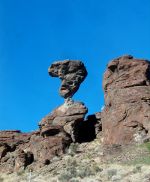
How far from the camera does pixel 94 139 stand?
62156 millimetres

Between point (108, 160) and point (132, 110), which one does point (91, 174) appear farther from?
point (132, 110)

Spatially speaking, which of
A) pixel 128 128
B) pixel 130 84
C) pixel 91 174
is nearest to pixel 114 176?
pixel 91 174

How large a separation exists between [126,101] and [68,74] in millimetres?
13631

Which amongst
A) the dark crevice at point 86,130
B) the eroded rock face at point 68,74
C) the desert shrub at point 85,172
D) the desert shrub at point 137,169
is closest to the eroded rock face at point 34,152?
the dark crevice at point 86,130

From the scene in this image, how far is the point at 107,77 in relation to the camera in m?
62.0

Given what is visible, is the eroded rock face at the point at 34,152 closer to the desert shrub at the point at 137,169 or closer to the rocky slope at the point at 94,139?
the rocky slope at the point at 94,139

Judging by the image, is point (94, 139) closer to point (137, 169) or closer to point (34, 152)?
point (34, 152)

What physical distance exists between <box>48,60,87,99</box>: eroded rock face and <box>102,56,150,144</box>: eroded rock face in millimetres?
8735

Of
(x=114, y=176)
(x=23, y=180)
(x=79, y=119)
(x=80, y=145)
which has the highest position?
(x=79, y=119)

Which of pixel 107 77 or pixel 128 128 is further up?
pixel 107 77

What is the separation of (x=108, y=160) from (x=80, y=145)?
810cm

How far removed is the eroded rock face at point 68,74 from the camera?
7006cm

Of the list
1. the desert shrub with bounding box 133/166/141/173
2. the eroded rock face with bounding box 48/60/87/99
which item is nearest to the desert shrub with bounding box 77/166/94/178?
the desert shrub with bounding box 133/166/141/173

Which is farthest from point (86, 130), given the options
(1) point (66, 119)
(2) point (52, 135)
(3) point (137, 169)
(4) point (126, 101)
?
(3) point (137, 169)
